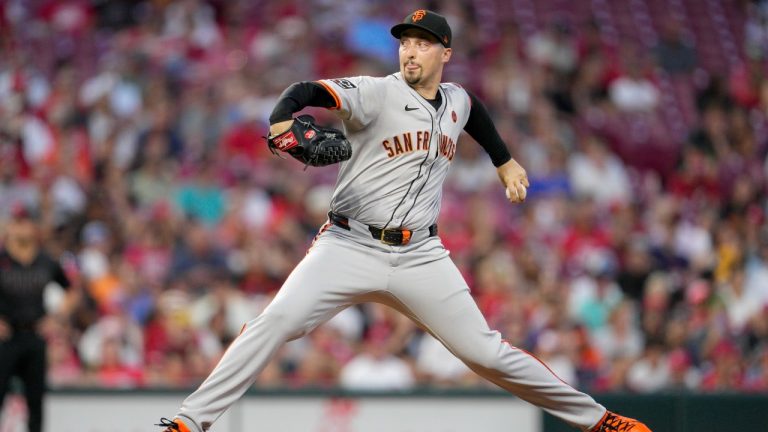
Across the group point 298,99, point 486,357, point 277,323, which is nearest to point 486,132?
point 486,357

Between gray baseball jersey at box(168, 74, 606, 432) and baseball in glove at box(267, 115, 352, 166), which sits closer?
baseball in glove at box(267, 115, 352, 166)

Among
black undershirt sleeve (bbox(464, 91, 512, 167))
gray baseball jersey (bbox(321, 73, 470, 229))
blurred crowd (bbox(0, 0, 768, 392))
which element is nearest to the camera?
gray baseball jersey (bbox(321, 73, 470, 229))

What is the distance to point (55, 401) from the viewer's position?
7445mm

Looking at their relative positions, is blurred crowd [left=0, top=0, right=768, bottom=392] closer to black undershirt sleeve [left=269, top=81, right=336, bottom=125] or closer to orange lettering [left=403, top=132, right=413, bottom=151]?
orange lettering [left=403, top=132, right=413, bottom=151]

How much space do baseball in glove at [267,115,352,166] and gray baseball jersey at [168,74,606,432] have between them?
245 mm

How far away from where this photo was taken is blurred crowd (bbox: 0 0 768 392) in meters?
9.38

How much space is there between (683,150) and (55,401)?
7.43m

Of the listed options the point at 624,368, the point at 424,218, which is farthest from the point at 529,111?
the point at 424,218

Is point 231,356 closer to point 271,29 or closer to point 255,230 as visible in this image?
point 255,230

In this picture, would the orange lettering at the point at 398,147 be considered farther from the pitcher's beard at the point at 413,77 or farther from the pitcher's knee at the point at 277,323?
the pitcher's knee at the point at 277,323

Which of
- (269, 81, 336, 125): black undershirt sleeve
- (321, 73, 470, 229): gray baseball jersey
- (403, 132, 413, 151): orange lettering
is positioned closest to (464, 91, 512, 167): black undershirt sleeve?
(321, 73, 470, 229): gray baseball jersey

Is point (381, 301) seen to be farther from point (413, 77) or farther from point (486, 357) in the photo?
point (413, 77)

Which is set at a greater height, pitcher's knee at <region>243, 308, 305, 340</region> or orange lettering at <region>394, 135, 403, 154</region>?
orange lettering at <region>394, 135, 403, 154</region>

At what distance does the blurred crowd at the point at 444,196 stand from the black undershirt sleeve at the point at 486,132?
3.50 metres
